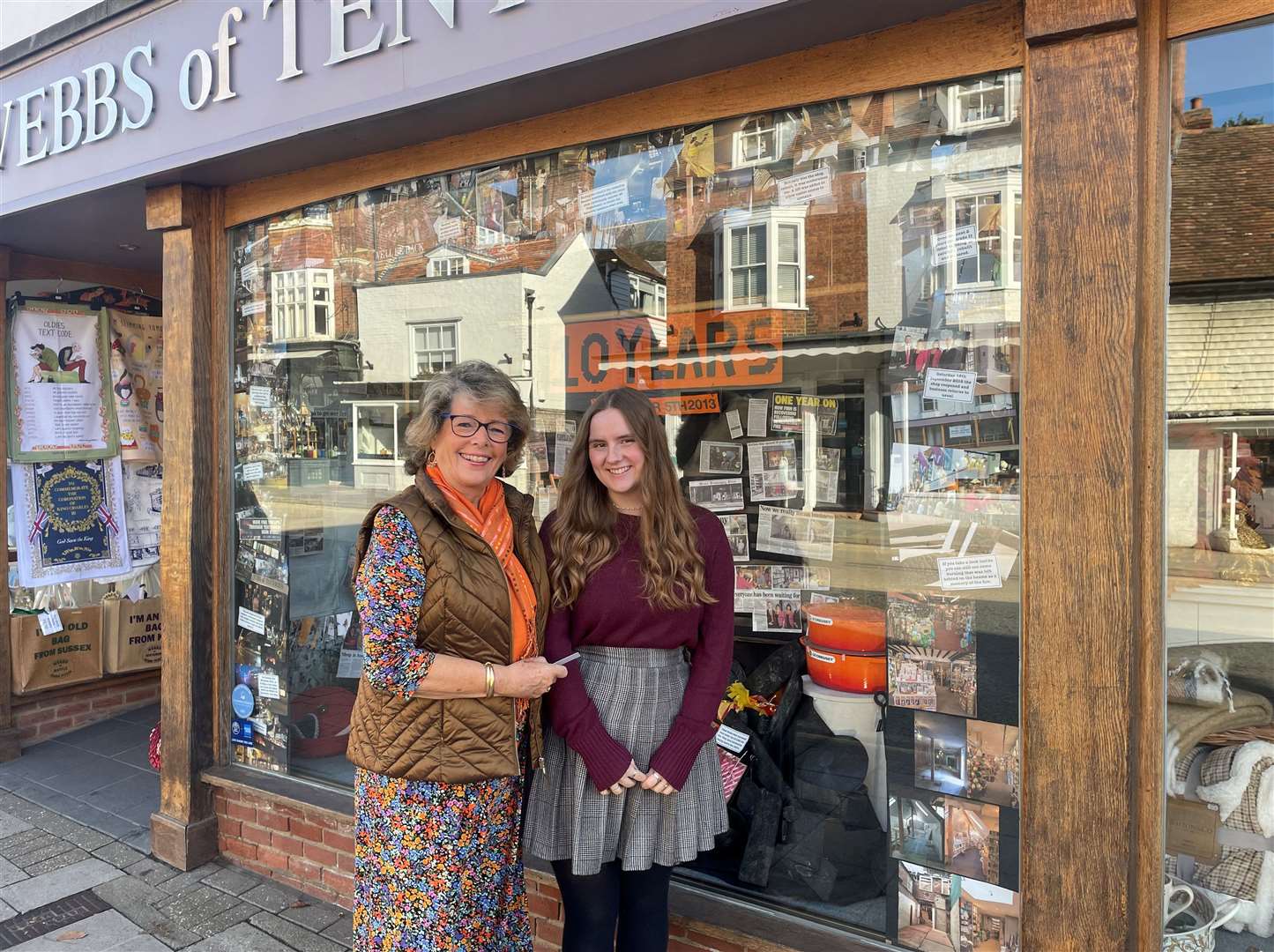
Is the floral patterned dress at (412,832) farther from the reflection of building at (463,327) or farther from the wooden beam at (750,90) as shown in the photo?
the reflection of building at (463,327)

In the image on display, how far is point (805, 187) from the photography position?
9.35 ft

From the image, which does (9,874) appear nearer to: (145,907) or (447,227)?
(145,907)

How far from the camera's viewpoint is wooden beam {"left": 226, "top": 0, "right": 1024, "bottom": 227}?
2.09m

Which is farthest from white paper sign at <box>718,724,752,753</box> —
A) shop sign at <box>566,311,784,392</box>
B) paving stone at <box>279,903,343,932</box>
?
paving stone at <box>279,903,343,932</box>

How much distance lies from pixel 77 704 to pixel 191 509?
274 cm

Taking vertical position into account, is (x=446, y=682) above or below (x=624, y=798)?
above

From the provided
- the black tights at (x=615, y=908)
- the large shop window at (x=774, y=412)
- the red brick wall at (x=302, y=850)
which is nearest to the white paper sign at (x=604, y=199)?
the large shop window at (x=774, y=412)

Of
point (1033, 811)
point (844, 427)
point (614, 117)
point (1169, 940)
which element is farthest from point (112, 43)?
point (1169, 940)

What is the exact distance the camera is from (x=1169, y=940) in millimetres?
2090

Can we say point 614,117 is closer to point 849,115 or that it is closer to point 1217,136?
point 849,115

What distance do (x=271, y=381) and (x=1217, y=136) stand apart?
3699 mm

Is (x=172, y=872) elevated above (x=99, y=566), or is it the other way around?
(x=99, y=566)

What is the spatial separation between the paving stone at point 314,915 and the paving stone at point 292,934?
3 centimetres

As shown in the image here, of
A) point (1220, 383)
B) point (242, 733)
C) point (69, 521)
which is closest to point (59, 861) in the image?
point (242, 733)
